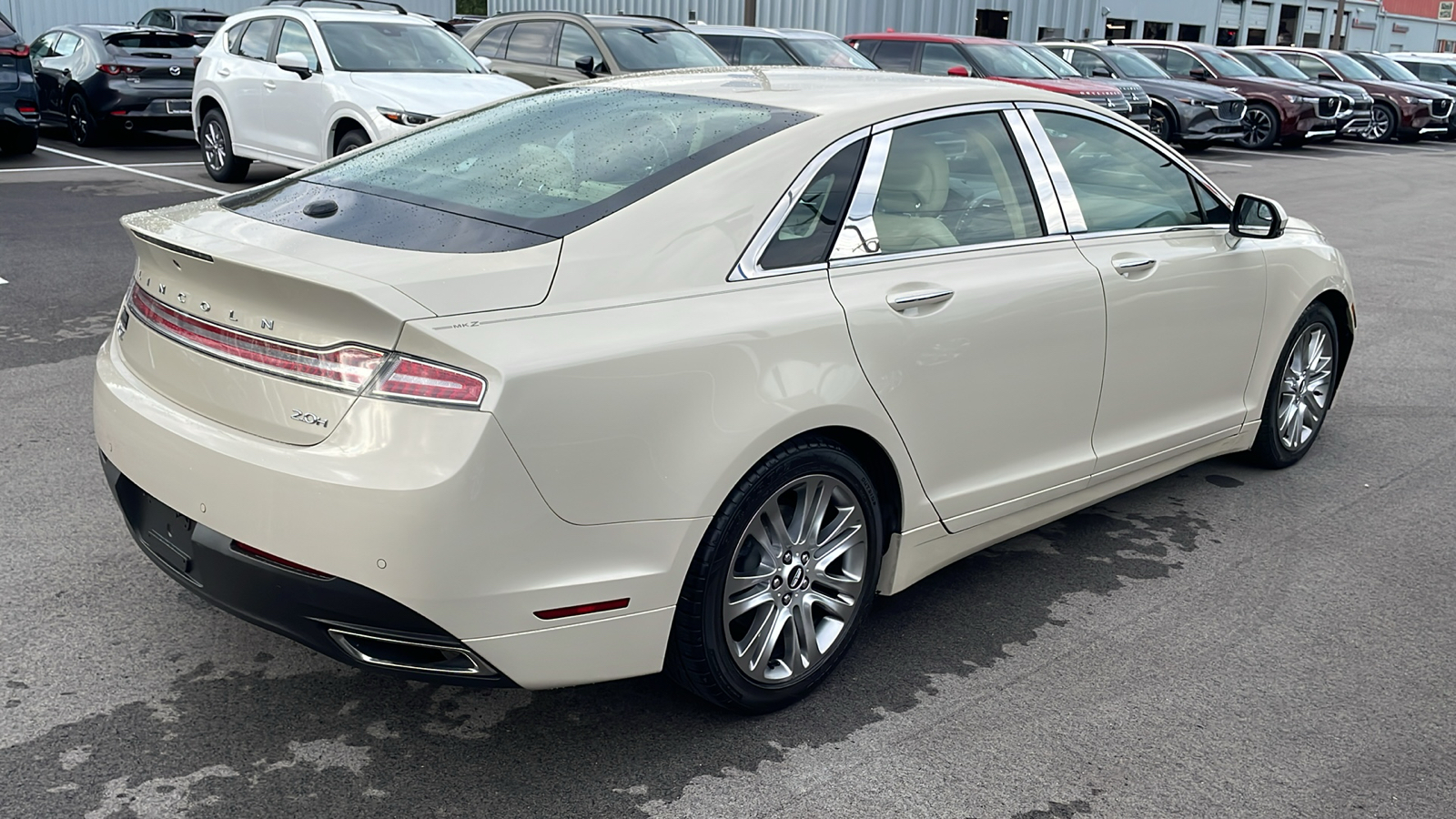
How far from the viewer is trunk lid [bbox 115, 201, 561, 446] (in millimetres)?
2605

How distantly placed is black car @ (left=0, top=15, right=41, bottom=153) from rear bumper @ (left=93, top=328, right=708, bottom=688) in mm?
11602

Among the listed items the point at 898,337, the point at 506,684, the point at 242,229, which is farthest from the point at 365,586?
the point at 898,337

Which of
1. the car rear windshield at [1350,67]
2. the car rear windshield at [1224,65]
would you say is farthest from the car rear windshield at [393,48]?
the car rear windshield at [1350,67]

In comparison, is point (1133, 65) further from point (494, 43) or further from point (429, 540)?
point (429, 540)

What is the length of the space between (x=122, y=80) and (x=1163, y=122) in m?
Result: 14.6

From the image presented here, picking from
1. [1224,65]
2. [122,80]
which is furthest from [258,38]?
[1224,65]

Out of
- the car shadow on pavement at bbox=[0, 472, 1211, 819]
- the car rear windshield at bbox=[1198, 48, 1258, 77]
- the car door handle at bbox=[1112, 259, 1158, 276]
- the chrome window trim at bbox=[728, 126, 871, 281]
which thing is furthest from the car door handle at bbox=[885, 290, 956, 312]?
the car rear windshield at bbox=[1198, 48, 1258, 77]

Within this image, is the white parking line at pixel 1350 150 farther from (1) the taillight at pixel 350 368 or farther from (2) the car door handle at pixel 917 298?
(1) the taillight at pixel 350 368

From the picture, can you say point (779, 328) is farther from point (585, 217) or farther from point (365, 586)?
point (365, 586)

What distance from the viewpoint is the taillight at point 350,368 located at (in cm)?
254

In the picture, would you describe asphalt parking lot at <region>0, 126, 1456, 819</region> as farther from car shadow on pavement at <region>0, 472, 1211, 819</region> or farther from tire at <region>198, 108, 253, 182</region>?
tire at <region>198, 108, 253, 182</region>

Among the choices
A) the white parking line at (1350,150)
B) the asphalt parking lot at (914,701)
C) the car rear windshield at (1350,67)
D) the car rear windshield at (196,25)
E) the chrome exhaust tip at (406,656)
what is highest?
the car rear windshield at (196,25)

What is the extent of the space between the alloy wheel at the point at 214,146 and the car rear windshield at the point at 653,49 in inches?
149

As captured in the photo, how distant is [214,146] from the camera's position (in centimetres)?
1244
